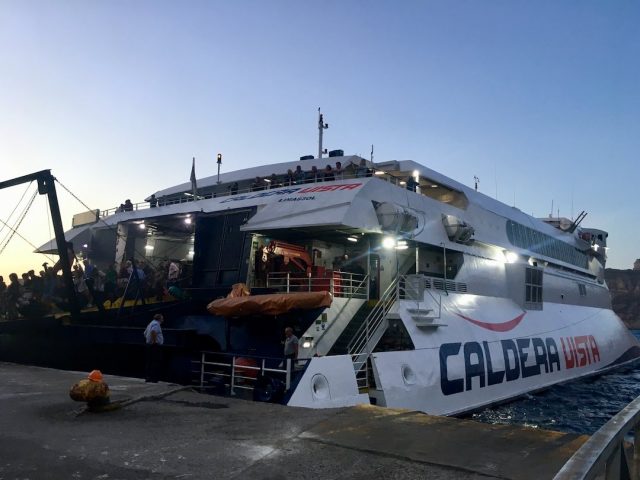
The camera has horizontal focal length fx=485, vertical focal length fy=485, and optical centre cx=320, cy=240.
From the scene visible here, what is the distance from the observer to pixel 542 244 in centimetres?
2845

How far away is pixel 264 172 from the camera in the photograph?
24172 millimetres

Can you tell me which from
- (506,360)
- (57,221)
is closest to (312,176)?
(57,221)

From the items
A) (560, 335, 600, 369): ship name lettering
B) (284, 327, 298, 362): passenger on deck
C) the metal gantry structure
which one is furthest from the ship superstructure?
the metal gantry structure

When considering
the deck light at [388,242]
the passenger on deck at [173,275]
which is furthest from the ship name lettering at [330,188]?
the passenger on deck at [173,275]

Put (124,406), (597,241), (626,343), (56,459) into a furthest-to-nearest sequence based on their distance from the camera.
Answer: (597,241), (626,343), (124,406), (56,459)

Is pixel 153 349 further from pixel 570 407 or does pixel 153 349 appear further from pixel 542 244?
pixel 542 244

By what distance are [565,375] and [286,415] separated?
21362 mm

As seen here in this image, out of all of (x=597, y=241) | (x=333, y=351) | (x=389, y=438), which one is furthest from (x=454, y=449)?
(x=597, y=241)

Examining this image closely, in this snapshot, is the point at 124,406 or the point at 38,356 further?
the point at 38,356

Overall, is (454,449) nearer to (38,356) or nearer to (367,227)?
(367,227)

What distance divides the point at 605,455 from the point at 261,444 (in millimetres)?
4331

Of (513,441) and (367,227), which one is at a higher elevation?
(367,227)

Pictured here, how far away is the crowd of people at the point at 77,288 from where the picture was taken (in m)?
16.5

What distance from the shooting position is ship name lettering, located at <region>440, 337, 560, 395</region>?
15486mm
